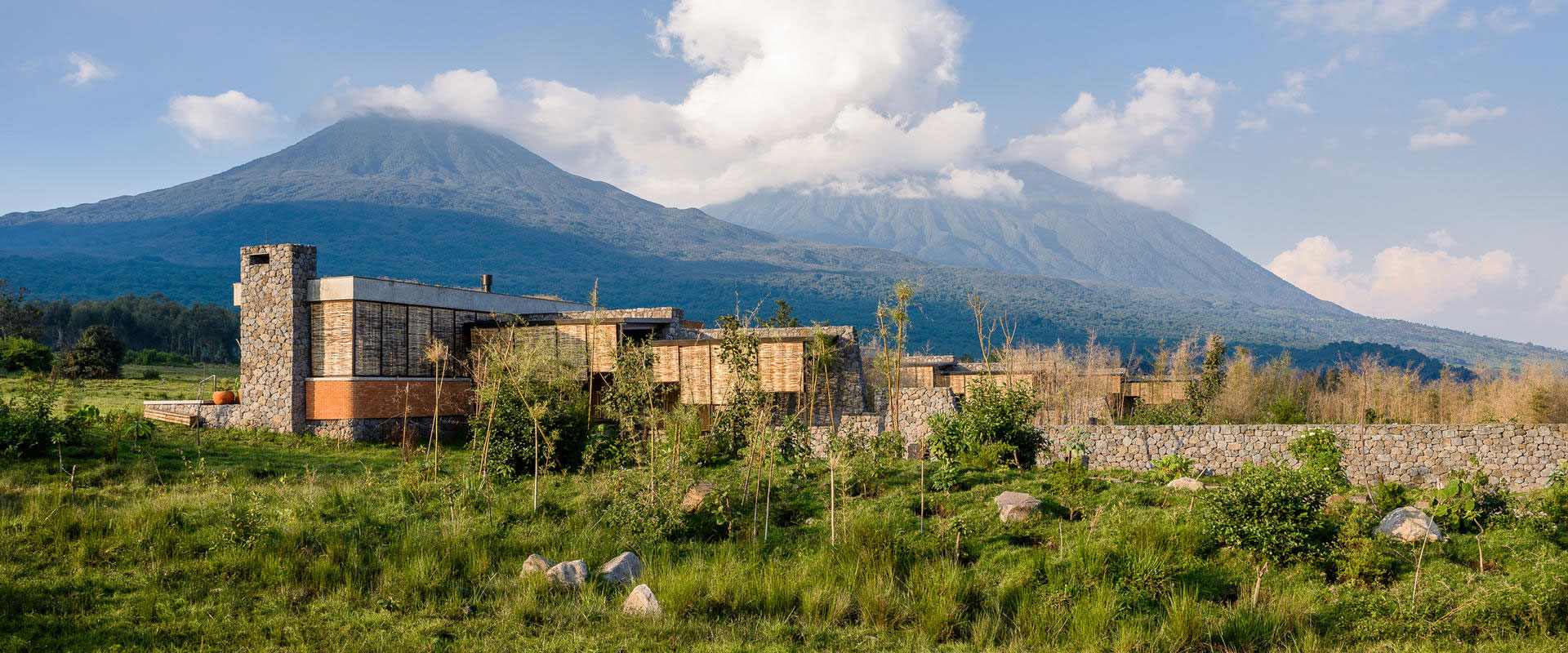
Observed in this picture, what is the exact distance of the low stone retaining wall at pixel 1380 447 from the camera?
1595 centimetres

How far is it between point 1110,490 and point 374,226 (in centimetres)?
18417

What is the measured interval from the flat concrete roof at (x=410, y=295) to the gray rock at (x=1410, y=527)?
15.6m

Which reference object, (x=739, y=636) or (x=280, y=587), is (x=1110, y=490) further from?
(x=280, y=587)

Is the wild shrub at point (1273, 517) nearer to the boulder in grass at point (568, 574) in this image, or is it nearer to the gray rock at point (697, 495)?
the gray rock at point (697, 495)

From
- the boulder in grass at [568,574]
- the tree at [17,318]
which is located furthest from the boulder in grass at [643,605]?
the tree at [17,318]

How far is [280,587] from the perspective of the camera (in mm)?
7578

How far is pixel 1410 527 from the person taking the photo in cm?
845

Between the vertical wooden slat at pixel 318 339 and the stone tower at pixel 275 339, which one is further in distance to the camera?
the vertical wooden slat at pixel 318 339

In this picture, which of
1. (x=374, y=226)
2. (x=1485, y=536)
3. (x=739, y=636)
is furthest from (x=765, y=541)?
(x=374, y=226)

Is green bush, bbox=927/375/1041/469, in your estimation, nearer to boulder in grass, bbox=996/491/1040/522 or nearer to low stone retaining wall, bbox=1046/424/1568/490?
boulder in grass, bbox=996/491/1040/522

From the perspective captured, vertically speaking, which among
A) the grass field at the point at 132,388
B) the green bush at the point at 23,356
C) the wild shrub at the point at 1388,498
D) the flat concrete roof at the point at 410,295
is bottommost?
the wild shrub at the point at 1388,498

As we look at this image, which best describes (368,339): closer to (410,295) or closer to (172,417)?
(410,295)

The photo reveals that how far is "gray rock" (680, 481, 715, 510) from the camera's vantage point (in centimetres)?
952

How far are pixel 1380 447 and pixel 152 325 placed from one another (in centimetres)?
7471
